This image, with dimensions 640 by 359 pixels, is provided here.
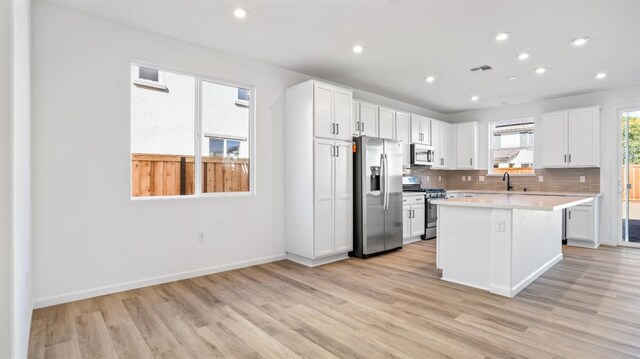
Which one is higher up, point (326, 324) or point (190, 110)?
point (190, 110)

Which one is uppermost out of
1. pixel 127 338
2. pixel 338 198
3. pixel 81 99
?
pixel 81 99

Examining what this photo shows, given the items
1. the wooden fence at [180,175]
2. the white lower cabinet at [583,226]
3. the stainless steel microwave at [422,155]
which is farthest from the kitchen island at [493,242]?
the stainless steel microwave at [422,155]

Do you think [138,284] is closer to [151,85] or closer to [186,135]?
[186,135]

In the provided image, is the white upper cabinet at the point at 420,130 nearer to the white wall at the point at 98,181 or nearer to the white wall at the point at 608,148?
the white wall at the point at 608,148

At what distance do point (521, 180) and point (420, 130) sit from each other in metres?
2.30

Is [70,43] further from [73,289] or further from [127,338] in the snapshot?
[127,338]

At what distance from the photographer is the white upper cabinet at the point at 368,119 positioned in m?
5.23

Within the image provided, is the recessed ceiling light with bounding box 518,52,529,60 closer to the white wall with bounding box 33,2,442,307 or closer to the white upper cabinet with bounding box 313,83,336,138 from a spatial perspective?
the white upper cabinet with bounding box 313,83,336,138

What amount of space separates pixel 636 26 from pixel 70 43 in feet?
18.1

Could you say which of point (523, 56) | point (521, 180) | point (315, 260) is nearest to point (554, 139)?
point (521, 180)

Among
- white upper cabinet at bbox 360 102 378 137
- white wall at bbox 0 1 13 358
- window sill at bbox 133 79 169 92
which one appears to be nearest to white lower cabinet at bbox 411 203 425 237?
white upper cabinet at bbox 360 102 378 137

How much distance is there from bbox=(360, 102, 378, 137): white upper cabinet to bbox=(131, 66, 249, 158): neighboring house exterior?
1867mm

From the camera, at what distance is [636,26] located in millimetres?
3283

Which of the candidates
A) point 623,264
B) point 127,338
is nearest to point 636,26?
point 623,264
